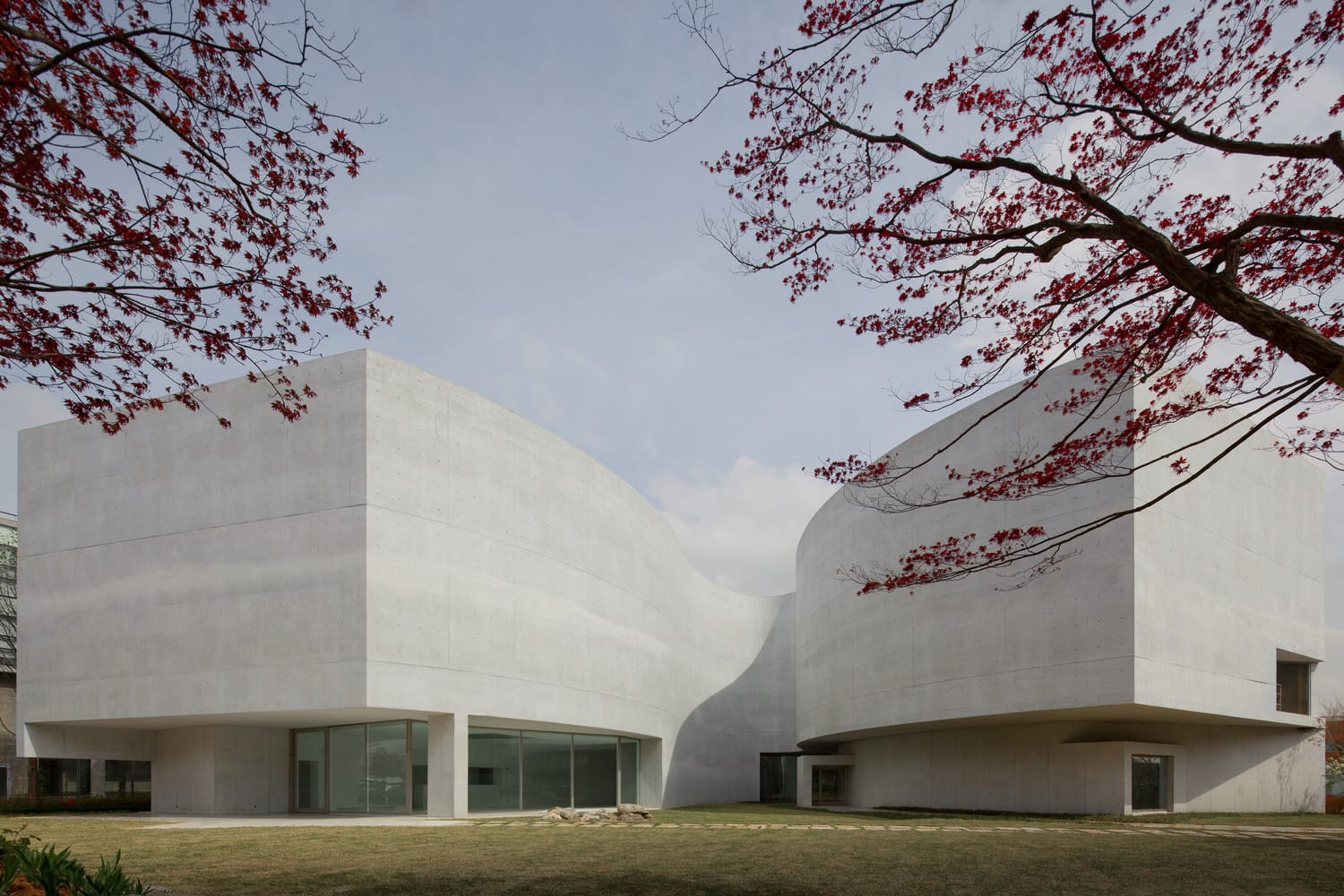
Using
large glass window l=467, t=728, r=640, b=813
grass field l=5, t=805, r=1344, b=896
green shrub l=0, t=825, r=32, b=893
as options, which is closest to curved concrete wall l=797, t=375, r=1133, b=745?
grass field l=5, t=805, r=1344, b=896

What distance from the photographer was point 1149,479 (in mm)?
19641

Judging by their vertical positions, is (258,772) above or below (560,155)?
below

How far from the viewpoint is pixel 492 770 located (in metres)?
25.2

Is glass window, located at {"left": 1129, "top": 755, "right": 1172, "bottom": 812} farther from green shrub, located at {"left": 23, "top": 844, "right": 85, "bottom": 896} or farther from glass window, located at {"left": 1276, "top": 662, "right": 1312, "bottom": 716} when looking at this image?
green shrub, located at {"left": 23, "top": 844, "right": 85, "bottom": 896}

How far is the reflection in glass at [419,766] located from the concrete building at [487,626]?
2.5 inches

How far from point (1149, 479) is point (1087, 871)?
10.9 metres

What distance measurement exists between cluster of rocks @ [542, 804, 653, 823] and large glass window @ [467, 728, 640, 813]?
2499 millimetres

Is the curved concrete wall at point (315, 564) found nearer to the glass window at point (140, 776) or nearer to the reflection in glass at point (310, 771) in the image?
the reflection in glass at point (310, 771)

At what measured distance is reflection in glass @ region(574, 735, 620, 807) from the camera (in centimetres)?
2955

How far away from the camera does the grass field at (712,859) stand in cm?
955

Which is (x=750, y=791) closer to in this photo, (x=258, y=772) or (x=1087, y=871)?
(x=258, y=772)

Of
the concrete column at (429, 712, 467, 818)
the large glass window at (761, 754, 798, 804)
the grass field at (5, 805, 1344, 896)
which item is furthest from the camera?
the large glass window at (761, 754, 798, 804)

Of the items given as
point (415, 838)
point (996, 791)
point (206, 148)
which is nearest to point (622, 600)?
point (996, 791)

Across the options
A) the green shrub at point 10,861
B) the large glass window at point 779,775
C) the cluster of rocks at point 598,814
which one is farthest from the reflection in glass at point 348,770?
the large glass window at point 779,775
